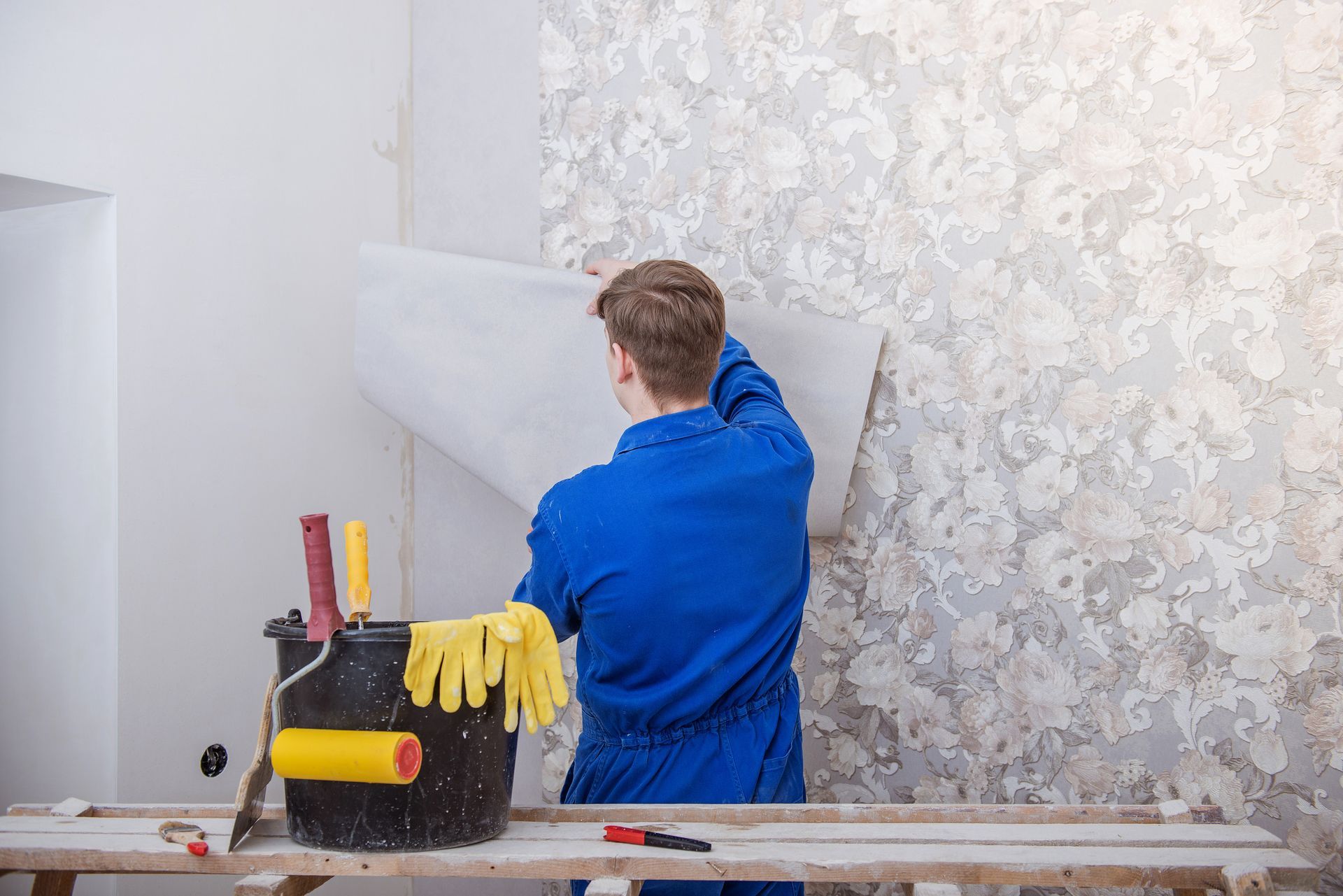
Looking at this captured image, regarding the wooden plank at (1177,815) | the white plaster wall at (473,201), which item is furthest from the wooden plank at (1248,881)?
the white plaster wall at (473,201)

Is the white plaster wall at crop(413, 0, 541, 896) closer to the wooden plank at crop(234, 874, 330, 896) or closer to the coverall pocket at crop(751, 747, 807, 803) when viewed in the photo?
the coverall pocket at crop(751, 747, 807, 803)

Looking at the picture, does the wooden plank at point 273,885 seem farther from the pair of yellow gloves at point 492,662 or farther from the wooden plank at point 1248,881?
the wooden plank at point 1248,881

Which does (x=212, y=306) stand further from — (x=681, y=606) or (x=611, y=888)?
(x=611, y=888)

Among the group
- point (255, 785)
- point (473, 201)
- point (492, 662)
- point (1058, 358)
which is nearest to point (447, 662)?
point (492, 662)

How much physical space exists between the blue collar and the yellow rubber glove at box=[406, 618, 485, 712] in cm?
38

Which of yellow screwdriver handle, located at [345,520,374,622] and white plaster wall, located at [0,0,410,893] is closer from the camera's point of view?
yellow screwdriver handle, located at [345,520,374,622]

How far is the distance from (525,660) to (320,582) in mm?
249

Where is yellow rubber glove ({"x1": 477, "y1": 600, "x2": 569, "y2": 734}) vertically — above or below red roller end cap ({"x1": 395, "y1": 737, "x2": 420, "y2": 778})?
above

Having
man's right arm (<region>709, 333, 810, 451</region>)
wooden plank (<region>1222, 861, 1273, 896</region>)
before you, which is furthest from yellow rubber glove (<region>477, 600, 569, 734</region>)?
wooden plank (<region>1222, 861, 1273, 896</region>)

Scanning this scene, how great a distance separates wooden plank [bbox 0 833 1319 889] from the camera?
1.00 meters

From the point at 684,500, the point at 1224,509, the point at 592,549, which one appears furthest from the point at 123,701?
the point at 1224,509

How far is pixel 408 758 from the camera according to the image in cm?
102

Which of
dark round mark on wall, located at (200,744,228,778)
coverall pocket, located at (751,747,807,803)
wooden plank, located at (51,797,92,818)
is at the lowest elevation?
dark round mark on wall, located at (200,744,228,778)

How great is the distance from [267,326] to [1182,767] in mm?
1922
